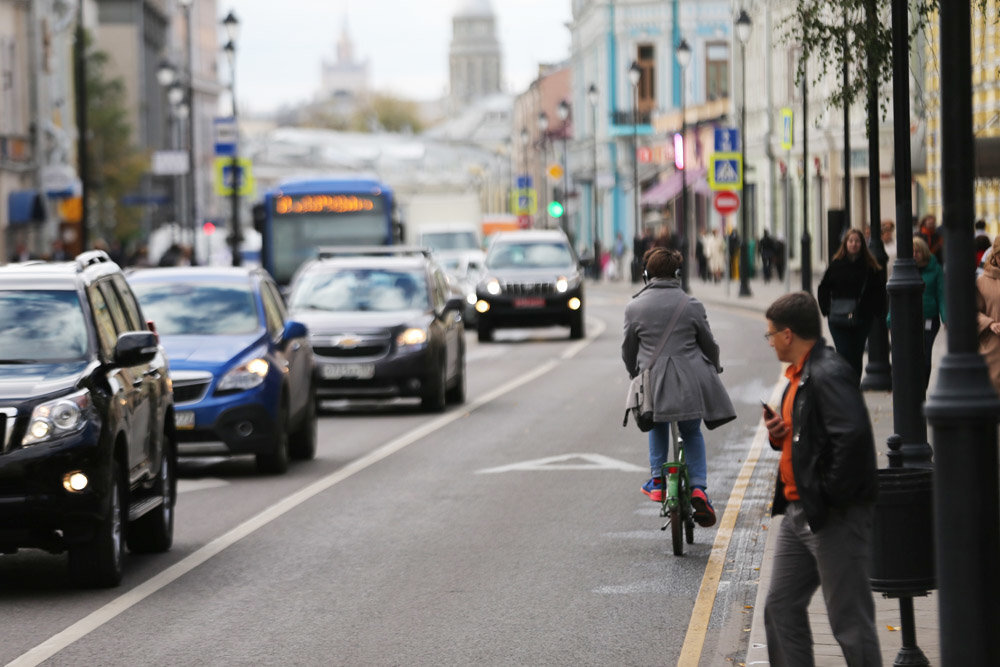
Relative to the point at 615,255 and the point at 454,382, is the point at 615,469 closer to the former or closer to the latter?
the point at 454,382

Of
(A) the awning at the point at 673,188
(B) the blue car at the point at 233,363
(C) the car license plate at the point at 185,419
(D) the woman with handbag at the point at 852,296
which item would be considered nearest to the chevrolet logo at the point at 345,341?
(B) the blue car at the point at 233,363

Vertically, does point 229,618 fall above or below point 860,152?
below

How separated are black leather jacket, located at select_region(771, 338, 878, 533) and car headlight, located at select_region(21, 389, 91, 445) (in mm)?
4674

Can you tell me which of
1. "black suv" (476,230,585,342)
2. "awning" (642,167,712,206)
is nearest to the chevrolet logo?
"black suv" (476,230,585,342)

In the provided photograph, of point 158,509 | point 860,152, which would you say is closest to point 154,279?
point 158,509

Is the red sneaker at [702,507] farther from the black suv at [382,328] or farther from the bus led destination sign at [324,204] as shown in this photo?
the bus led destination sign at [324,204]

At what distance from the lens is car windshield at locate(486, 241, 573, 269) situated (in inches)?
1538

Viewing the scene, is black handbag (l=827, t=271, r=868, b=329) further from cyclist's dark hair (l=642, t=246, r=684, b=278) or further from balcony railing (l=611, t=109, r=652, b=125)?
balcony railing (l=611, t=109, r=652, b=125)

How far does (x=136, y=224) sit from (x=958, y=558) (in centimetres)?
9558

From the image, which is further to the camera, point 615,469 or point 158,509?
point 615,469

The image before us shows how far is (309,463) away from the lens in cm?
1811

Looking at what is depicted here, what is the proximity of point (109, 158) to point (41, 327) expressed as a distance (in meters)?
82.7

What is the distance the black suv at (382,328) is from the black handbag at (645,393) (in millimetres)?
10203

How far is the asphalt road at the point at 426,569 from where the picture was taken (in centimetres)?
952
